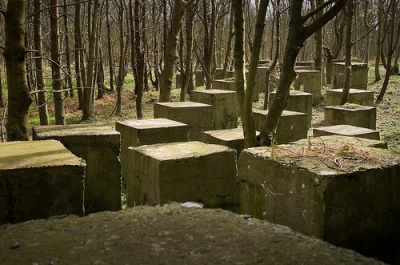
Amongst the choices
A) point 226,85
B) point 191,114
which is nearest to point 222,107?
point 191,114

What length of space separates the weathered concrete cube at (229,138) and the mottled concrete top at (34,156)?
9.31 feet

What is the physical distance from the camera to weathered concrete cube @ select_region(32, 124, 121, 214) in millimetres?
5242

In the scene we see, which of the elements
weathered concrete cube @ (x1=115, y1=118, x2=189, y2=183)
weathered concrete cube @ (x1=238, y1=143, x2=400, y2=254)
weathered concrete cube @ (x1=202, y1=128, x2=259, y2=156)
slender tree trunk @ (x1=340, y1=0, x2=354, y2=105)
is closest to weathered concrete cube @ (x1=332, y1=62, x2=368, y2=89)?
slender tree trunk @ (x1=340, y1=0, x2=354, y2=105)

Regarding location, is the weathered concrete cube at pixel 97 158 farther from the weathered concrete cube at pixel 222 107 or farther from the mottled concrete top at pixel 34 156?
the weathered concrete cube at pixel 222 107

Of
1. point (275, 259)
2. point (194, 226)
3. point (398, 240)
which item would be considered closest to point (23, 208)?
point (194, 226)

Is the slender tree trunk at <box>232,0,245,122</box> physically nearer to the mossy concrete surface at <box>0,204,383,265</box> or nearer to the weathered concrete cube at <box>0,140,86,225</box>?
the weathered concrete cube at <box>0,140,86,225</box>

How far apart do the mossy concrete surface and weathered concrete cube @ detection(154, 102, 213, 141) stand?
17.7 feet

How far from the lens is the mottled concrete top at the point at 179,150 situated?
4662 mm

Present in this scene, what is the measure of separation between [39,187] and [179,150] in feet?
5.57

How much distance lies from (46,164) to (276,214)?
1792 millimetres

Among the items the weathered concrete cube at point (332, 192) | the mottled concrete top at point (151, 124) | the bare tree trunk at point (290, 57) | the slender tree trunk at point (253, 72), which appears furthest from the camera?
the mottled concrete top at point (151, 124)

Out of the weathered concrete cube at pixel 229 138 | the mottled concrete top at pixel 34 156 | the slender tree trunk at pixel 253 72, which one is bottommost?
the weathered concrete cube at pixel 229 138

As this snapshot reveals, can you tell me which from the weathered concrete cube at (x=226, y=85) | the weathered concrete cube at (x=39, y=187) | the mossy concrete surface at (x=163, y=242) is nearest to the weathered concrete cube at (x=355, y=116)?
the weathered concrete cube at (x=226, y=85)

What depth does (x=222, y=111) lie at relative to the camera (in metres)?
10.2
